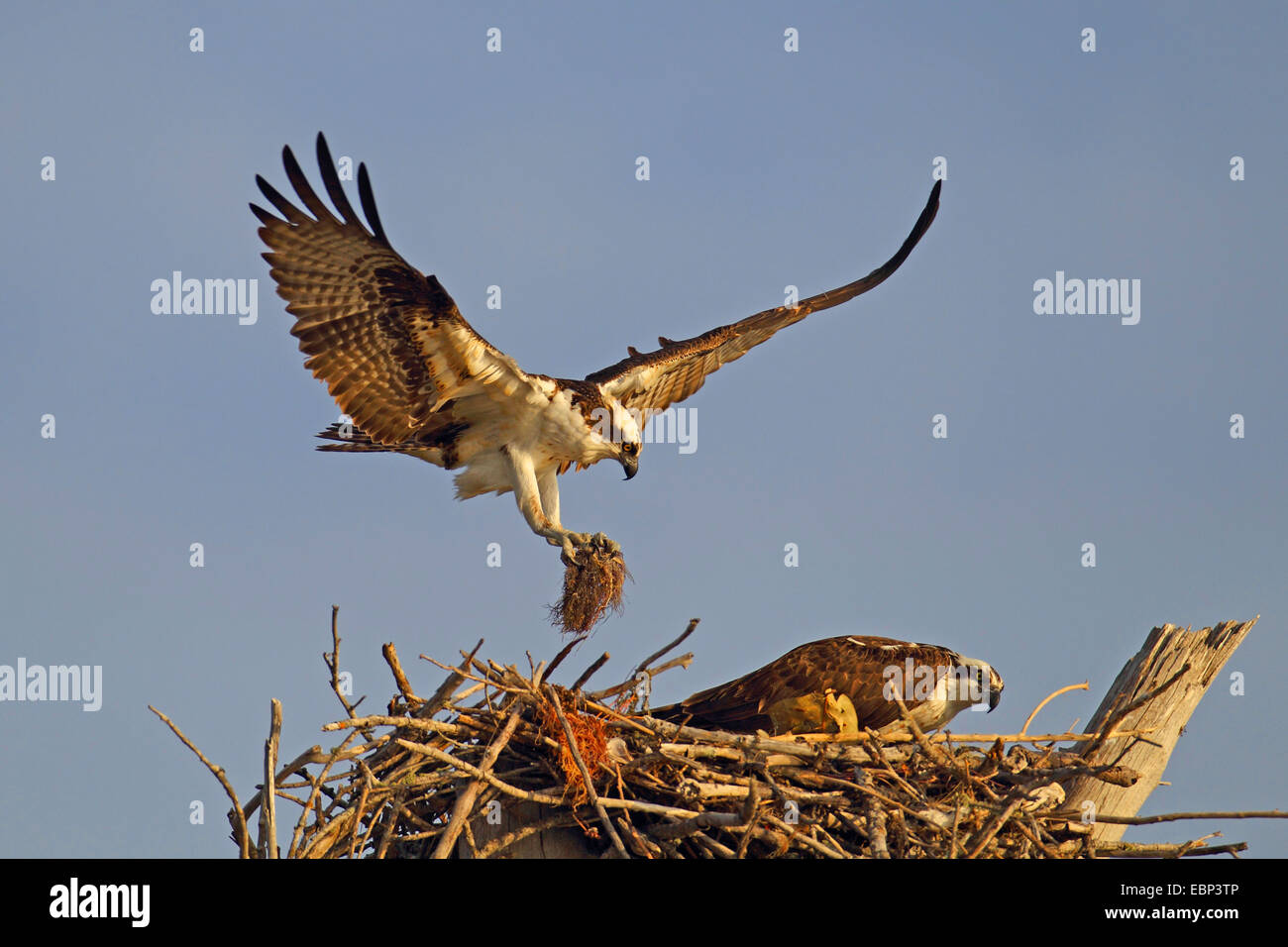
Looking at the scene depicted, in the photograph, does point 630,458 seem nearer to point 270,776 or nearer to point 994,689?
point 994,689

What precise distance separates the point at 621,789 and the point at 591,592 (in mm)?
1766

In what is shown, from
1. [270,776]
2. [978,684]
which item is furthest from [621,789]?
[978,684]

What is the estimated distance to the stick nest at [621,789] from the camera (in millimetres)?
6438

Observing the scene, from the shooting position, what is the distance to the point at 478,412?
29.0 feet

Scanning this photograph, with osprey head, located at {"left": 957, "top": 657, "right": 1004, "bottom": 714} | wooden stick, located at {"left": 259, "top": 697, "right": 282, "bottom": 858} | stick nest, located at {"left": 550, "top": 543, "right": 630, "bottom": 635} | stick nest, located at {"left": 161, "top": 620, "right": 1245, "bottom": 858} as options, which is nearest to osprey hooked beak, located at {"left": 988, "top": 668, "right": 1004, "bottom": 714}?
osprey head, located at {"left": 957, "top": 657, "right": 1004, "bottom": 714}

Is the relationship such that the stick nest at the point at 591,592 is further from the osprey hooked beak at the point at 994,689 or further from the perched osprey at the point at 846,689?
the osprey hooked beak at the point at 994,689

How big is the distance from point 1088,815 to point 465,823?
3437 mm

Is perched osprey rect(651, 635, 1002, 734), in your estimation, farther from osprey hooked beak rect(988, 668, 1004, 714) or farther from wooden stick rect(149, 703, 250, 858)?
wooden stick rect(149, 703, 250, 858)

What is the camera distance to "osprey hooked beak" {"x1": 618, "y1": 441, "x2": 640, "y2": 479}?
9.05m

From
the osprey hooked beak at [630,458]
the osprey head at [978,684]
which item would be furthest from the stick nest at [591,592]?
the osprey head at [978,684]

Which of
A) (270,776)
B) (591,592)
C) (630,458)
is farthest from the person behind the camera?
(630,458)

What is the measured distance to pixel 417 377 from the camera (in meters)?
8.41
